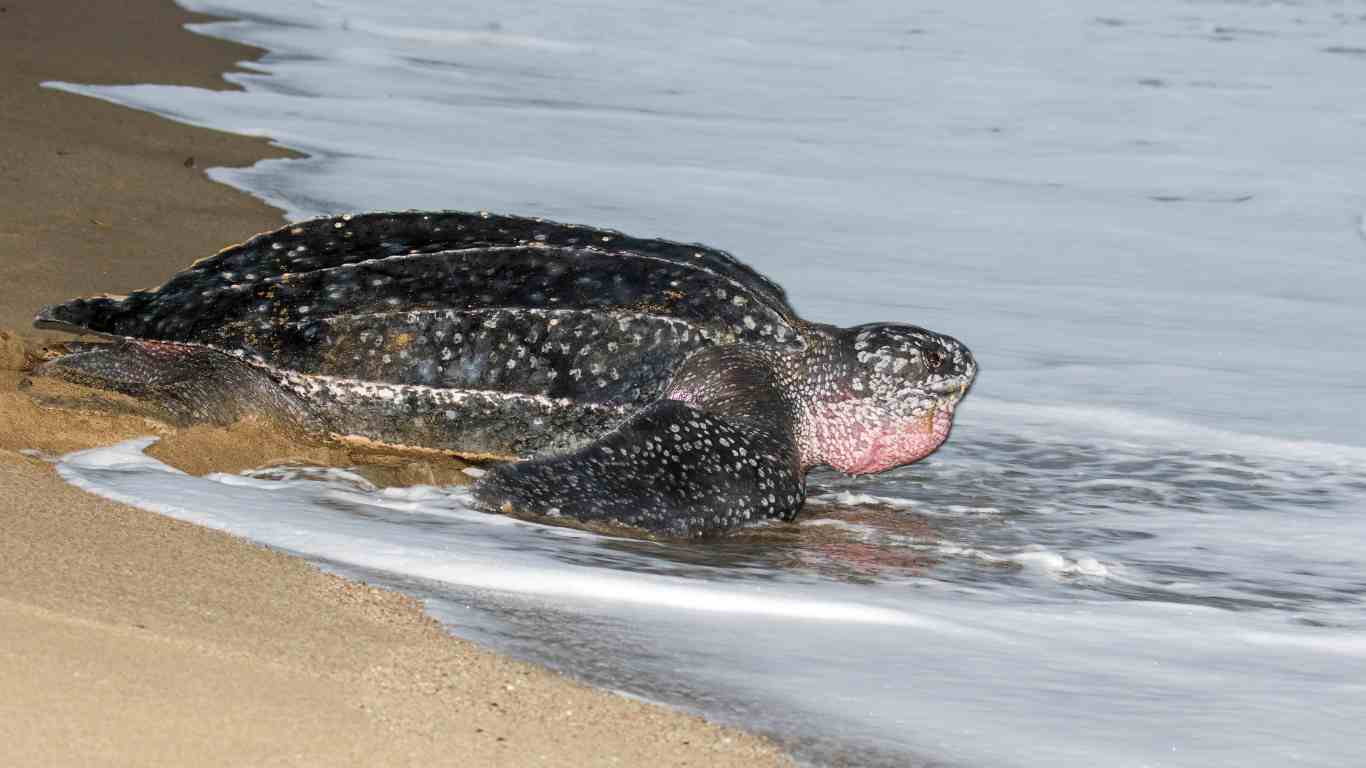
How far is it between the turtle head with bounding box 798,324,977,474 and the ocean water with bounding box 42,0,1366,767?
4.9 inches

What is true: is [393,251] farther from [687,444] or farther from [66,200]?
[66,200]

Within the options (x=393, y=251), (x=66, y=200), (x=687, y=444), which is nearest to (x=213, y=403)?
(x=393, y=251)

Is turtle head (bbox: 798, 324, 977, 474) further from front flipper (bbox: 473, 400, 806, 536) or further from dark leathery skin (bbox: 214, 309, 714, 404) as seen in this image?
dark leathery skin (bbox: 214, 309, 714, 404)

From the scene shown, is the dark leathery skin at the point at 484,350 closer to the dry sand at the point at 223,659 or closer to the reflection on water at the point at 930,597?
the dry sand at the point at 223,659

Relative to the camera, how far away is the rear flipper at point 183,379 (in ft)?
10.8

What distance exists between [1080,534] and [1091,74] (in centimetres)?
889

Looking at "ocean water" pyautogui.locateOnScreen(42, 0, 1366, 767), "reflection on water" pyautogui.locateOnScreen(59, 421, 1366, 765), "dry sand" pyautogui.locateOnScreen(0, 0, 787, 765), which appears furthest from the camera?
"ocean water" pyautogui.locateOnScreen(42, 0, 1366, 767)

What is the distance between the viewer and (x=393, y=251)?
3.51 metres

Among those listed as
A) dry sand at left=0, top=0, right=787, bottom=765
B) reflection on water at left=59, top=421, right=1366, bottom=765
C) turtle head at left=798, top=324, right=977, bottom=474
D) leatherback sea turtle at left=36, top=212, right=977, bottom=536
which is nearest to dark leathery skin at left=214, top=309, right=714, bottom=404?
leatherback sea turtle at left=36, top=212, right=977, bottom=536

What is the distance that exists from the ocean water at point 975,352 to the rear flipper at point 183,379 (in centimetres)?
26

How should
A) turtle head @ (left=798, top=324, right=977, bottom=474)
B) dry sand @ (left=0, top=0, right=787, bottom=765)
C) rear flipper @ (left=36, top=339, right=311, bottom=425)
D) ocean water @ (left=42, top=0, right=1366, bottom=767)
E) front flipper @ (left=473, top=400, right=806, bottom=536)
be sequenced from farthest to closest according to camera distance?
turtle head @ (left=798, top=324, right=977, bottom=474)
rear flipper @ (left=36, top=339, right=311, bottom=425)
front flipper @ (left=473, top=400, right=806, bottom=536)
ocean water @ (left=42, top=0, right=1366, bottom=767)
dry sand @ (left=0, top=0, right=787, bottom=765)

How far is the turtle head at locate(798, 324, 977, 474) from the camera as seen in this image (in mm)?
3551

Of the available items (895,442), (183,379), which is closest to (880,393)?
(895,442)

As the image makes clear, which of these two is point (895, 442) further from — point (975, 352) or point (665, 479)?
point (975, 352)
